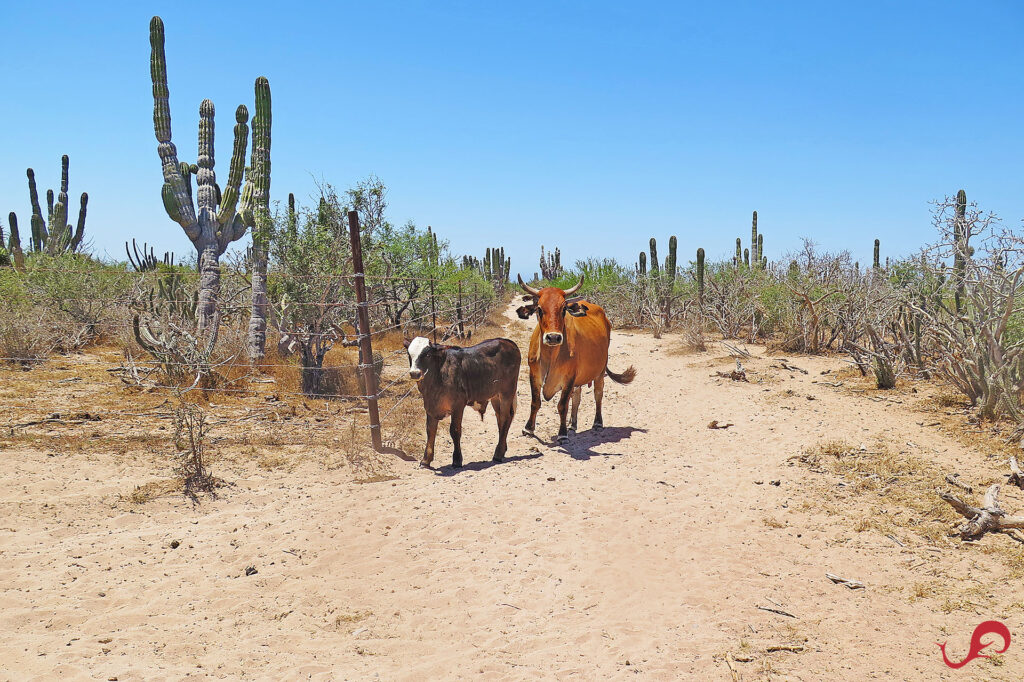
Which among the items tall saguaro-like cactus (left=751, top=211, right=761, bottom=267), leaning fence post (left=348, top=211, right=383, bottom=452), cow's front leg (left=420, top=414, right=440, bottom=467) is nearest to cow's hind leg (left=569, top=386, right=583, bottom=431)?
cow's front leg (left=420, top=414, right=440, bottom=467)

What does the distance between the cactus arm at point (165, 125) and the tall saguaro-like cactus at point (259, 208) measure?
1.29 m

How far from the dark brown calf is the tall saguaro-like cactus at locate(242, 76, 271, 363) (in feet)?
17.4

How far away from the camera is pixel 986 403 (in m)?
7.64

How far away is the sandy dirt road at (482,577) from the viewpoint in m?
3.70

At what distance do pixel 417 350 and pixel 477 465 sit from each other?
159cm

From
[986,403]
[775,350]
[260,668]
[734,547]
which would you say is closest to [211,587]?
[260,668]

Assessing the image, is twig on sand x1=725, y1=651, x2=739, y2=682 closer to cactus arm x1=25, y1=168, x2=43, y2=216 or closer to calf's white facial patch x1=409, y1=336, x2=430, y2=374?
calf's white facial patch x1=409, y1=336, x2=430, y2=374

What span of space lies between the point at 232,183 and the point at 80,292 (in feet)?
13.5

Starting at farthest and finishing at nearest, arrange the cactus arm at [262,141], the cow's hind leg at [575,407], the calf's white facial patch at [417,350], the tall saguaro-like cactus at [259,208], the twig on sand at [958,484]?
the cactus arm at [262,141]
the tall saguaro-like cactus at [259,208]
the cow's hind leg at [575,407]
the calf's white facial patch at [417,350]
the twig on sand at [958,484]

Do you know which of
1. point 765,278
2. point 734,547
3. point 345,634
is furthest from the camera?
point 765,278

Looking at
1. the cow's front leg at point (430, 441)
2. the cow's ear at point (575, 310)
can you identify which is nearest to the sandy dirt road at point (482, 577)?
the cow's front leg at point (430, 441)

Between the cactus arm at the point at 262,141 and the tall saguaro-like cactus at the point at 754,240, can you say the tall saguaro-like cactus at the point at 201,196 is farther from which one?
the tall saguaro-like cactus at the point at 754,240

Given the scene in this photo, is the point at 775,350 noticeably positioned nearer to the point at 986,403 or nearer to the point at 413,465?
the point at 986,403

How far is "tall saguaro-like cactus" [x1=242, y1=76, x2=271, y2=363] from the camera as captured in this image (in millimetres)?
11594
